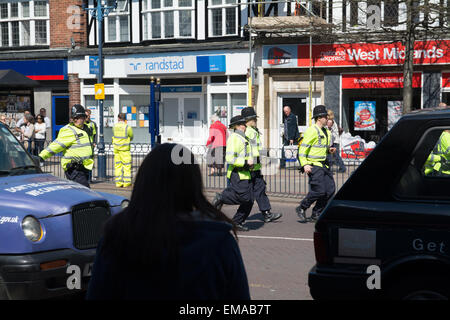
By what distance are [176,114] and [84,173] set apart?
14092 millimetres

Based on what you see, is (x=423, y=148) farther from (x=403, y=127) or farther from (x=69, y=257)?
(x=69, y=257)

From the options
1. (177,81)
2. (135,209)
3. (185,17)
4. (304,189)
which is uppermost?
(185,17)

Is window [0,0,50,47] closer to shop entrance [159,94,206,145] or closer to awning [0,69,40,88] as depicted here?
awning [0,69,40,88]

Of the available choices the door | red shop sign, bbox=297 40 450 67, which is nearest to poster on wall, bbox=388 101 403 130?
red shop sign, bbox=297 40 450 67

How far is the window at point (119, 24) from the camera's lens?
23.3 meters

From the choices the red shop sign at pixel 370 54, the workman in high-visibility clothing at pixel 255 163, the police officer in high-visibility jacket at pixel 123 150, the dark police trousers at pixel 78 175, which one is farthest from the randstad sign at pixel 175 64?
the dark police trousers at pixel 78 175

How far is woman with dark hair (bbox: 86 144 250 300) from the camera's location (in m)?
2.42

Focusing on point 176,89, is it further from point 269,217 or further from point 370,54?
point 269,217

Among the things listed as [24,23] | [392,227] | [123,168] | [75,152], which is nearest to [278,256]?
[75,152]

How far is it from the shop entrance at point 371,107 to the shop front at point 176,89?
3716 millimetres

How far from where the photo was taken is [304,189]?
549 inches

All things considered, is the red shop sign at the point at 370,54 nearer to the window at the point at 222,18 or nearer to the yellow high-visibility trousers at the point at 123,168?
the window at the point at 222,18

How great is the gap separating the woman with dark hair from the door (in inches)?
897
